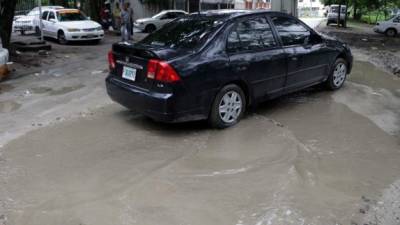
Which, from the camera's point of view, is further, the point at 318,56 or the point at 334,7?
the point at 334,7

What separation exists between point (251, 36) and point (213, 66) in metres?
0.95

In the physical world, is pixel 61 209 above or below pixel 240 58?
below

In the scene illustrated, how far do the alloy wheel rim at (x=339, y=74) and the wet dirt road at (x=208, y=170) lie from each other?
1.28m

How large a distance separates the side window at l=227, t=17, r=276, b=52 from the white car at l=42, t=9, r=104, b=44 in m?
13.0

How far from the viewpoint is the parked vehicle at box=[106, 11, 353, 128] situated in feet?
19.1

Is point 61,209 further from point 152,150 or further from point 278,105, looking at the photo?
point 278,105

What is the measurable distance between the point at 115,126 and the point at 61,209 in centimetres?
254

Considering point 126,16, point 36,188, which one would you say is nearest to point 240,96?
point 36,188

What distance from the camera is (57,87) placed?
9469 millimetres

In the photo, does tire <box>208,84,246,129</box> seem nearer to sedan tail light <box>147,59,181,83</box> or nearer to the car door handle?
the car door handle

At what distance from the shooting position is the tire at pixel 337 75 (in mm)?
8367

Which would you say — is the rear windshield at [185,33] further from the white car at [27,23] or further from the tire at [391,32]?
the tire at [391,32]

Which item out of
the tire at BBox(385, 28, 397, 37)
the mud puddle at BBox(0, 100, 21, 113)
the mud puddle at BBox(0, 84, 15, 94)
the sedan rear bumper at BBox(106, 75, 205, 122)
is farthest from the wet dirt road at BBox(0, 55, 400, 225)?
the tire at BBox(385, 28, 397, 37)

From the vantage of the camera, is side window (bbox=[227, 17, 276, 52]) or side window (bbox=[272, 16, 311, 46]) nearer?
side window (bbox=[227, 17, 276, 52])
